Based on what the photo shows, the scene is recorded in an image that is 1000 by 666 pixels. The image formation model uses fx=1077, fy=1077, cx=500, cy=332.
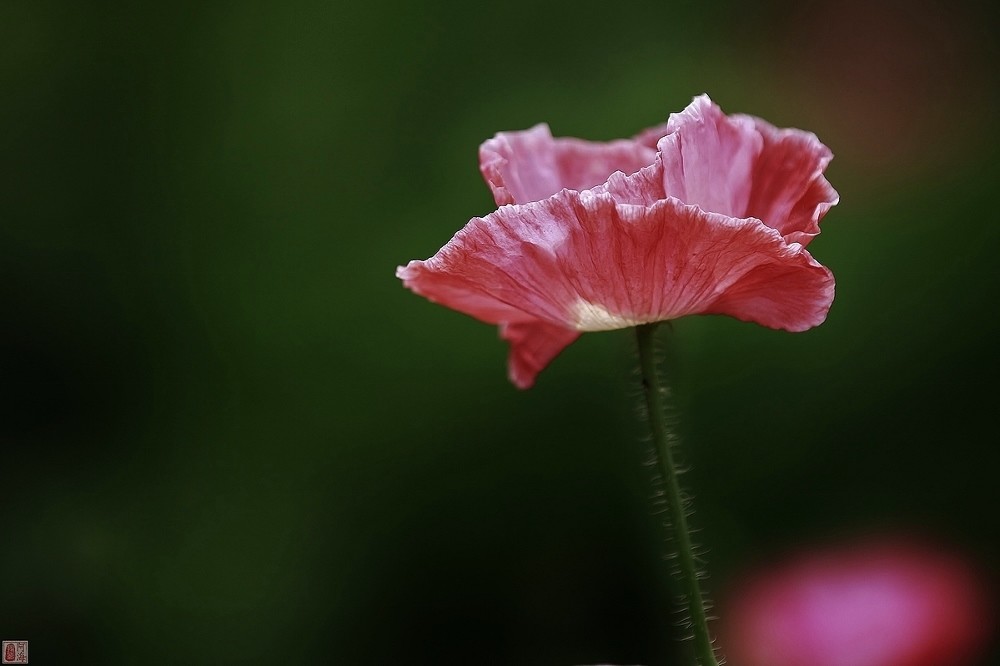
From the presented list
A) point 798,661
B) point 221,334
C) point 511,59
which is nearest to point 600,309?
point 798,661

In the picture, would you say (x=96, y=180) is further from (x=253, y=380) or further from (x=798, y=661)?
(x=798, y=661)

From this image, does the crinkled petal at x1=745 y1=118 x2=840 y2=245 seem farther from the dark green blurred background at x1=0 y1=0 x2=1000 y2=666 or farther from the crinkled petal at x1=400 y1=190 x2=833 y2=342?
the dark green blurred background at x1=0 y1=0 x2=1000 y2=666

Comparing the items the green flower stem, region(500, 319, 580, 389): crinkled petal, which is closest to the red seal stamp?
region(500, 319, 580, 389): crinkled petal

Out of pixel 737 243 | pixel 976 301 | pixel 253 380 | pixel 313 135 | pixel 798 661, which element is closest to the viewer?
pixel 737 243

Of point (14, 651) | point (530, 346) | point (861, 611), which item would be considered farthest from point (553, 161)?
point (14, 651)

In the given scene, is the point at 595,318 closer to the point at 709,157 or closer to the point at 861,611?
the point at 709,157

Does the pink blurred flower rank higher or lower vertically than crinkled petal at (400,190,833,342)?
lower
